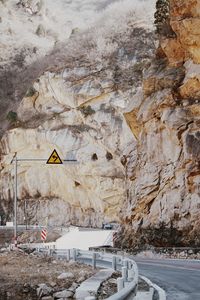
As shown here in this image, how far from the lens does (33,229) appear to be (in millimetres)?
64188

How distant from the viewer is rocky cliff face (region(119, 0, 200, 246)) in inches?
1158

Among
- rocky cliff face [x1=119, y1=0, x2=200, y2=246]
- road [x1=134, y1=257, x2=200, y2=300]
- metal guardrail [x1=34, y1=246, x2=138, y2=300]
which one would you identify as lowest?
road [x1=134, y1=257, x2=200, y2=300]

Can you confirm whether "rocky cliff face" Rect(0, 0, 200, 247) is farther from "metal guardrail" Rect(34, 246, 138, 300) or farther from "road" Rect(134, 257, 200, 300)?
"road" Rect(134, 257, 200, 300)

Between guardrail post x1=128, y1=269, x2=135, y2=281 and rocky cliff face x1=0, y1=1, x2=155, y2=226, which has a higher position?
rocky cliff face x1=0, y1=1, x2=155, y2=226

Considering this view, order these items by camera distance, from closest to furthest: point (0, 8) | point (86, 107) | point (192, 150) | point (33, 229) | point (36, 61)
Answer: point (192, 150), point (33, 229), point (86, 107), point (36, 61), point (0, 8)

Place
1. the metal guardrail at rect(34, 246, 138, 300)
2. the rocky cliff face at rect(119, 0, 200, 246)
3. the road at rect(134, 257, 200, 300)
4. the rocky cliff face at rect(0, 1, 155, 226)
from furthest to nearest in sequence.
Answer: the rocky cliff face at rect(0, 1, 155, 226) < the rocky cliff face at rect(119, 0, 200, 246) < the metal guardrail at rect(34, 246, 138, 300) < the road at rect(134, 257, 200, 300)

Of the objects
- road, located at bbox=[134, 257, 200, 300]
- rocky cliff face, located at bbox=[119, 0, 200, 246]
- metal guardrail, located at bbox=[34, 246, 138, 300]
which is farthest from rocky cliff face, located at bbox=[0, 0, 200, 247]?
road, located at bbox=[134, 257, 200, 300]

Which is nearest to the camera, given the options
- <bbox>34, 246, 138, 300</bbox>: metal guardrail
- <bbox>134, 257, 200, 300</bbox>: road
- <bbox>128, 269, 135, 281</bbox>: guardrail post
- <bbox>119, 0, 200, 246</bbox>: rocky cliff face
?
<bbox>128, 269, 135, 281</bbox>: guardrail post

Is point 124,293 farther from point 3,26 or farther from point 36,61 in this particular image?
point 3,26

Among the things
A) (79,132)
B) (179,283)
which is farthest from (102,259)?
(79,132)

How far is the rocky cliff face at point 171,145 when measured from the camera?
96.5ft

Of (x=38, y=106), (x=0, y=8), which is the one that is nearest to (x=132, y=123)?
(x=38, y=106)

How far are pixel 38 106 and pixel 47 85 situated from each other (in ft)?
10.6

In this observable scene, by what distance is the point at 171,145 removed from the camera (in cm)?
3200
